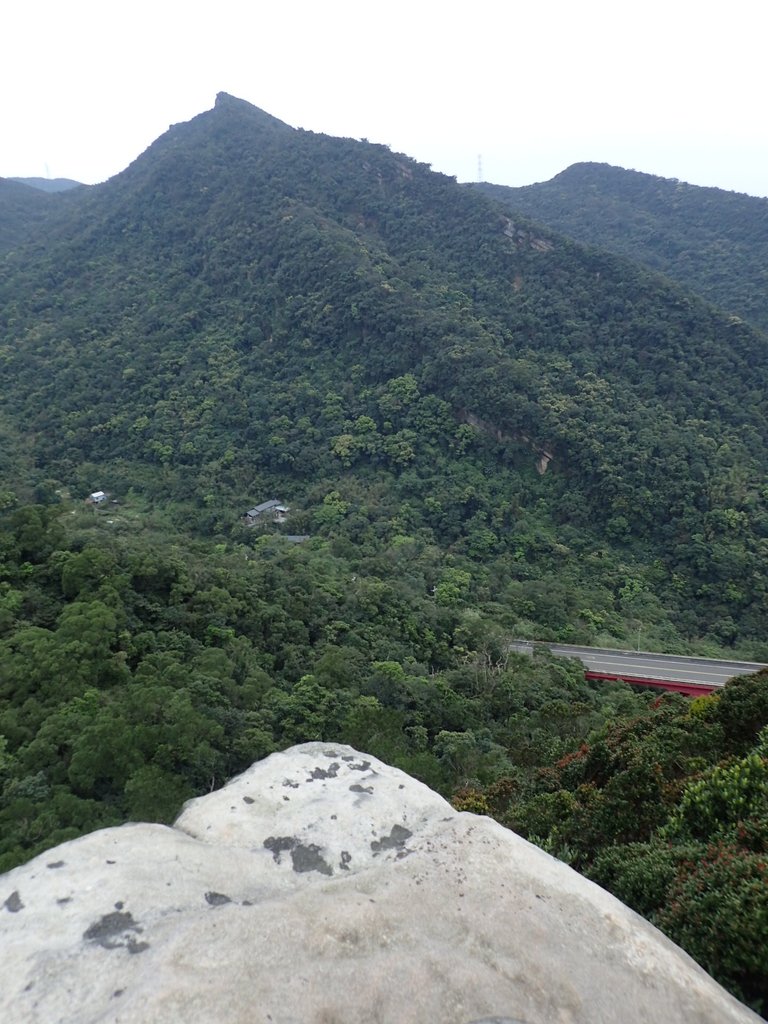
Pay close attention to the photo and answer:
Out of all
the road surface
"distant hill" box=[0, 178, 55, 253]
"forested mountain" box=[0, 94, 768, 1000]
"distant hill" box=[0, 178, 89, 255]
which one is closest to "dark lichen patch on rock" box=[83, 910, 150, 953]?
"forested mountain" box=[0, 94, 768, 1000]

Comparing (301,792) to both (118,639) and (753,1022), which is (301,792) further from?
(118,639)

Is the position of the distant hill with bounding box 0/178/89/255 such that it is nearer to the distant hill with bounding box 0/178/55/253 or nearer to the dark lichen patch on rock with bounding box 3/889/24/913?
the distant hill with bounding box 0/178/55/253

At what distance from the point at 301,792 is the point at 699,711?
932 centimetres

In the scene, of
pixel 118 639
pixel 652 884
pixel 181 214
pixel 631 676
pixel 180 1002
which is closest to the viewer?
pixel 180 1002

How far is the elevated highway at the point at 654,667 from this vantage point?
94.1 feet

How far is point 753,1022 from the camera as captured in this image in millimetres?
5211

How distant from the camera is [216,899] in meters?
6.89

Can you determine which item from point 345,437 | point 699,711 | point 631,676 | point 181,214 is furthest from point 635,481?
point 181,214

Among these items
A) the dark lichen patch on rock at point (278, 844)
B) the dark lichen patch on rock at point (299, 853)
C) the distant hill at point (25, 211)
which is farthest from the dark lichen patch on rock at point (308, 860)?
the distant hill at point (25, 211)

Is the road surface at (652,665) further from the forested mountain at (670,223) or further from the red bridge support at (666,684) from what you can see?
the forested mountain at (670,223)

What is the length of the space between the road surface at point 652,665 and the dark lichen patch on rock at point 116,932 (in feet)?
87.7

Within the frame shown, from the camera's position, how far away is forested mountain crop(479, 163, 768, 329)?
77.8m

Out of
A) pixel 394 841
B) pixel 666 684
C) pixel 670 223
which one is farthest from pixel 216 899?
pixel 670 223

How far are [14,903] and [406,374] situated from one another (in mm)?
55365
